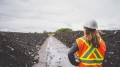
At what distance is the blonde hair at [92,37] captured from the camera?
3.86 meters

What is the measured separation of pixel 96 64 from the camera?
3988 mm

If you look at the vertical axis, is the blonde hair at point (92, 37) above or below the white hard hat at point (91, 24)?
below

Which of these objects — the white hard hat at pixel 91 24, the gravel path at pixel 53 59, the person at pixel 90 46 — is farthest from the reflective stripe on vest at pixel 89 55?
the gravel path at pixel 53 59

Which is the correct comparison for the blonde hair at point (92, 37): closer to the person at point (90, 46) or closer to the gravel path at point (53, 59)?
the person at point (90, 46)

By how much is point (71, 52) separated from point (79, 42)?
0.29m

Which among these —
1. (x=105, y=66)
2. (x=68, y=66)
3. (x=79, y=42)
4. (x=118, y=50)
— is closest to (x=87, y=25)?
(x=79, y=42)

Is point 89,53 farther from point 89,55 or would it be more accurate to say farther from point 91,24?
point 91,24

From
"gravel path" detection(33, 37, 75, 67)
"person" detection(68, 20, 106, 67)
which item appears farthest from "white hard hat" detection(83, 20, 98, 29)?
"gravel path" detection(33, 37, 75, 67)

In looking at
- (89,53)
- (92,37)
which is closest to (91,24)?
(92,37)

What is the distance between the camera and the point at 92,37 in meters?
3.86

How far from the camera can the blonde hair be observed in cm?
386

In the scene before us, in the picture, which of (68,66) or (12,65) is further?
(68,66)

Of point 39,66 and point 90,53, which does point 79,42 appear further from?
point 39,66

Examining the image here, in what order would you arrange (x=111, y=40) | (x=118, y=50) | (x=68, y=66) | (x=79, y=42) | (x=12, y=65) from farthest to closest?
(x=111, y=40) → (x=118, y=50) → (x=68, y=66) → (x=12, y=65) → (x=79, y=42)
